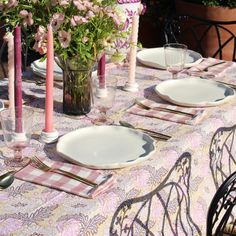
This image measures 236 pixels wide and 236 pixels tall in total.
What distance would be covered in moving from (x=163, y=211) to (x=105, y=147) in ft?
0.77

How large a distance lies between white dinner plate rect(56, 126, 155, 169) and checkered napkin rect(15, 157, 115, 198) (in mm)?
32

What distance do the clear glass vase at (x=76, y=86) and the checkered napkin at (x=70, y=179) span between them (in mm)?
370

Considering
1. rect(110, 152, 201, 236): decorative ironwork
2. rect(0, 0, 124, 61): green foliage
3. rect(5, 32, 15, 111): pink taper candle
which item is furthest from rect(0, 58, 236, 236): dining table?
rect(0, 0, 124, 61): green foliage

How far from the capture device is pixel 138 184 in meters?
1.38

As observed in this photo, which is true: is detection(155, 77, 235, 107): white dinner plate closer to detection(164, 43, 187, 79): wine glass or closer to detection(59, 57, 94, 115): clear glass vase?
detection(164, 43, 187, 79): wine glass

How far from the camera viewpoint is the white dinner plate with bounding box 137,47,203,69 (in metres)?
2.35

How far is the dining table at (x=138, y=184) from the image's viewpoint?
1.20 m

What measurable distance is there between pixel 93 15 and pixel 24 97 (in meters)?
0.51

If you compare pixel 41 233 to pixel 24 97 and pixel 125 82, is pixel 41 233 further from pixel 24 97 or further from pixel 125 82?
pixel 125 82

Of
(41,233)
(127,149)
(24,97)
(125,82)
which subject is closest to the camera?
(41,233)

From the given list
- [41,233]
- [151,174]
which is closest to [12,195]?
[41,233]

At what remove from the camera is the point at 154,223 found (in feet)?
4.81

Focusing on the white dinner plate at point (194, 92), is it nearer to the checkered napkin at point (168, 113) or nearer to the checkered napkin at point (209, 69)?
the checkered napkin at point (168, 113)

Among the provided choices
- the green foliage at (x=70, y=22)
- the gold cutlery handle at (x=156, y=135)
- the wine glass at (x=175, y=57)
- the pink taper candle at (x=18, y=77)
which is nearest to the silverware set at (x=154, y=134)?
the gold cutlery handle at (x=156, y=135)
